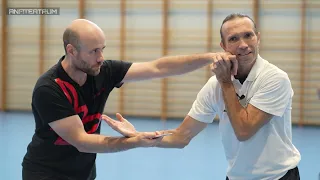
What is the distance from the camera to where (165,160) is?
5.71 meters

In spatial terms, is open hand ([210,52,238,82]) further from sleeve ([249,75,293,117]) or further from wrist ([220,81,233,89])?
sleeve ([249,75,293,117])

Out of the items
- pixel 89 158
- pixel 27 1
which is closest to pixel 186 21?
pixel 27 1

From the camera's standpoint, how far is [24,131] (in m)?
7.79

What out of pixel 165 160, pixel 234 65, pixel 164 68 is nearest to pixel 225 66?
pixel 234 65

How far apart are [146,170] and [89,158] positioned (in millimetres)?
2568

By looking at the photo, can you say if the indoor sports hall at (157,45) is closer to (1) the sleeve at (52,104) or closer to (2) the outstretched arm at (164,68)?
(2) the outstretched arm at (164,68)

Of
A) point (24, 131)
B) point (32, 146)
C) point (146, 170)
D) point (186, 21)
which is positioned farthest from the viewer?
point (186, 21)

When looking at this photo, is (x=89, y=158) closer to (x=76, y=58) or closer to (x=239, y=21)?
(x=76, y=58)

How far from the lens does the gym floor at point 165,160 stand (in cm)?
494

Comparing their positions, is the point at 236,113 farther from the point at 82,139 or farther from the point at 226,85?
the point at 82,139

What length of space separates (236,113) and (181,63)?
70 cm

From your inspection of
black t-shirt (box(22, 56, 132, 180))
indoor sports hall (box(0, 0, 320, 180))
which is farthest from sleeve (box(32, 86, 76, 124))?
indoor sports hall (box(0, 0, 320, 180))

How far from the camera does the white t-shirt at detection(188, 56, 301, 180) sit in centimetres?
222

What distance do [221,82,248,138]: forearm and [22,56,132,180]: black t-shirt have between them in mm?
833
